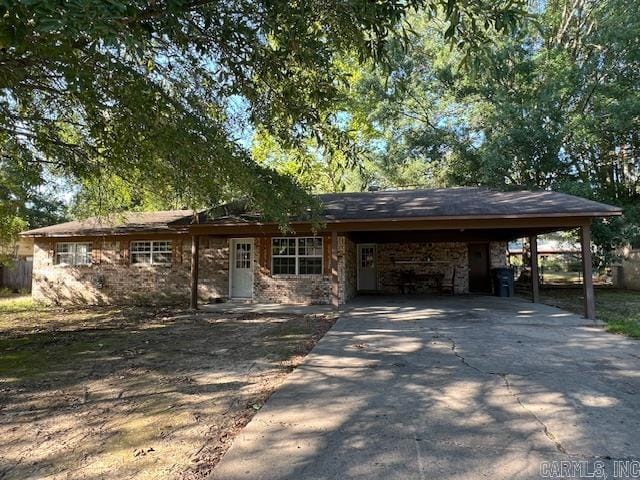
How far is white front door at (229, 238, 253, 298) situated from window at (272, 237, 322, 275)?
0.91m

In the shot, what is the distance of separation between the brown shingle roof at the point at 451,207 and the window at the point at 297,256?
148cm

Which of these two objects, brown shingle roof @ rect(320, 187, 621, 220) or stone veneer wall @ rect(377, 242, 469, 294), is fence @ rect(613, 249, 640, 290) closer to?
stone veneer wall @ rect(377, 242, 469, 294)

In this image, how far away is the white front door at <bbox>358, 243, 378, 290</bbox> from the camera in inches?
669

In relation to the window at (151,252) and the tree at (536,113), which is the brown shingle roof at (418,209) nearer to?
the window at (151,252)

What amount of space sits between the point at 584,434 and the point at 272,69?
5.90m

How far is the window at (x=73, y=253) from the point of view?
14.9 meters

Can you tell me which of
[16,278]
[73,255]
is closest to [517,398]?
[73,255]

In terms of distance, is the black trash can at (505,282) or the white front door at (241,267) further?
the black trash can at (505,282)

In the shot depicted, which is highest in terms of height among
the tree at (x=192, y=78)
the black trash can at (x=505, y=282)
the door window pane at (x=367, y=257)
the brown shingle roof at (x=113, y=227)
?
the tree at (x=192, y=78)

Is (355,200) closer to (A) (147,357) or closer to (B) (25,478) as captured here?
(A) (147,357)

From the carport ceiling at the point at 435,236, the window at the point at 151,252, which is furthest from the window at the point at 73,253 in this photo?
the carport ceiling at the point at 435,236

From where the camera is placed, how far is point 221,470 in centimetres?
298

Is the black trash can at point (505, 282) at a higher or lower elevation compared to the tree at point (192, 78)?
lower

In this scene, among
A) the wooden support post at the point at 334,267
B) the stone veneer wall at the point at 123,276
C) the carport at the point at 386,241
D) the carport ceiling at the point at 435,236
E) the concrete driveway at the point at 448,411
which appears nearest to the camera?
the concrete driveway at the point at 448,411
